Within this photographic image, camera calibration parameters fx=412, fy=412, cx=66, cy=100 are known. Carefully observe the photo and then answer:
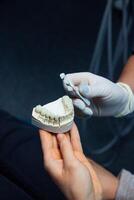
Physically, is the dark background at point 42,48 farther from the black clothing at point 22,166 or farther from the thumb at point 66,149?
the thumb at point 66,149

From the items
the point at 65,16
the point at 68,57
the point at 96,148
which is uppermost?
the point at 65,16

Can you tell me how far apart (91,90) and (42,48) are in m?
1.16

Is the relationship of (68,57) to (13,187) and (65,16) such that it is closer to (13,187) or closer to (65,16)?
(65,16)

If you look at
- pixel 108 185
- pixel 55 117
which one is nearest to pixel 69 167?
pixel 55 117

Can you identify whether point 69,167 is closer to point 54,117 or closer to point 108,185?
point 54,117

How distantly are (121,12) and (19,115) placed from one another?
27.1 inches

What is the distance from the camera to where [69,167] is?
0.80 m

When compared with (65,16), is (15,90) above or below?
below

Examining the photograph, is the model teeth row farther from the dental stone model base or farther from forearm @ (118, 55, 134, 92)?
forearm @ (118, 55, 134, 92)

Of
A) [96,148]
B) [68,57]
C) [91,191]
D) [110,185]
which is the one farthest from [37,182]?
[68,57]

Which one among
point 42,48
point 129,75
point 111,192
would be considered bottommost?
point 111,192

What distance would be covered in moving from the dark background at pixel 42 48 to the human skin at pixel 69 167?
965 millimetres

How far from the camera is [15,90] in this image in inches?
78.3

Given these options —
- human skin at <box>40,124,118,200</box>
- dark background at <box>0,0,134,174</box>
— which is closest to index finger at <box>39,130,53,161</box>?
human skin at <box>40,124,118,200</box>
